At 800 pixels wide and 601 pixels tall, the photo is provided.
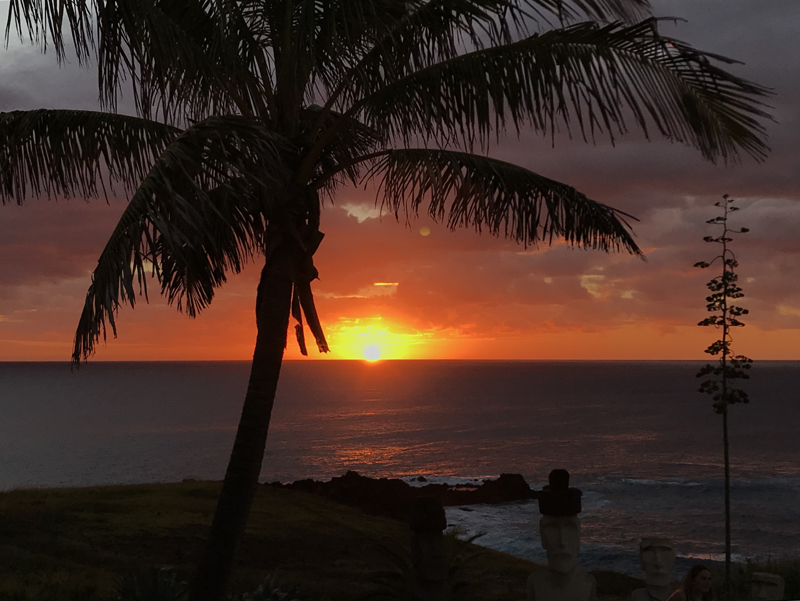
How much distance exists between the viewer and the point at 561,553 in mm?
5008

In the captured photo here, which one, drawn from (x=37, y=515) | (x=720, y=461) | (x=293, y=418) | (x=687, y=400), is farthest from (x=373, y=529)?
(x=687, y=400)

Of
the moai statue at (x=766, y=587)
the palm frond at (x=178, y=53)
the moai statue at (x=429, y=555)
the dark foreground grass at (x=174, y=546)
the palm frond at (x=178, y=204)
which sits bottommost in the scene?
the dark foreground grass at (x=174, y=546)

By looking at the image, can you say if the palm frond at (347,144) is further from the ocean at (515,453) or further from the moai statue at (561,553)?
the ocean at (515,453)

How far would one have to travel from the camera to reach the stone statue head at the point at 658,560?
16.7ft

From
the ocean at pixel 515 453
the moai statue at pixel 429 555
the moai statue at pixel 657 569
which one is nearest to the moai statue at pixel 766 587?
the moai statue at pixel 429 555

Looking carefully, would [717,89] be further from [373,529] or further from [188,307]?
[373,529]

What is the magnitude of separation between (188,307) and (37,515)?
9575mm

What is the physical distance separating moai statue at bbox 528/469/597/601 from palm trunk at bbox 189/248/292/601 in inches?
159

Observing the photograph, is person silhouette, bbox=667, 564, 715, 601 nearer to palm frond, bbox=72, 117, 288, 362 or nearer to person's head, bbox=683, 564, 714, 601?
person's head, bbox=683, 564, 714, 601

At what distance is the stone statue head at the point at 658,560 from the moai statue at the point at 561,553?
1.41ft

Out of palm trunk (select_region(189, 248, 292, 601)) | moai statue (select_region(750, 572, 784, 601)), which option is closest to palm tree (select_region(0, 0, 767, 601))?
palm trunk (select_region(189, 248, 292, 601))

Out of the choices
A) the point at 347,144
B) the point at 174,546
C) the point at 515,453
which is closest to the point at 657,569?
the point at 347,144

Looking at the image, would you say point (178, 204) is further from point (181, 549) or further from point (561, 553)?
point (181, 549)

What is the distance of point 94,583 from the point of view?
12055 mm
